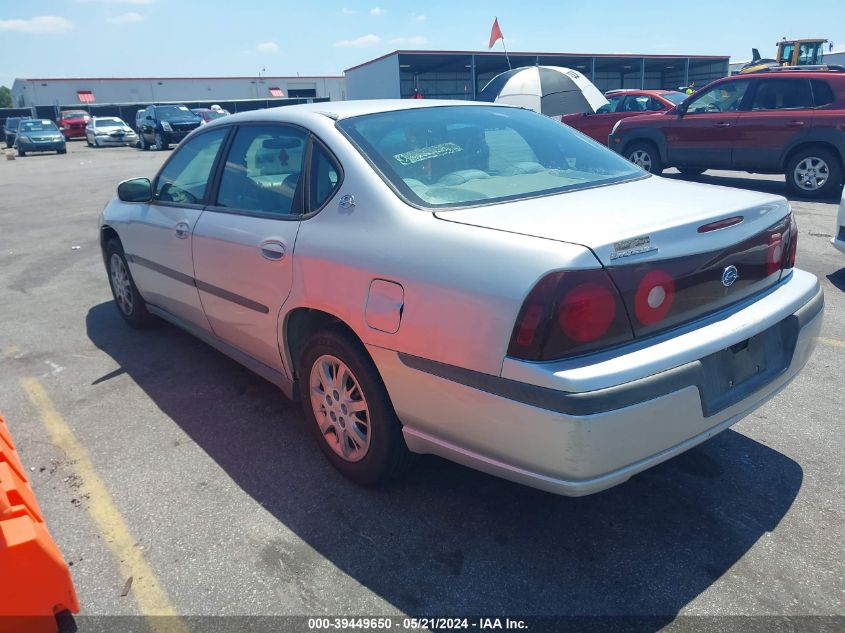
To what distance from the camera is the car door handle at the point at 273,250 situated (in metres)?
3.02

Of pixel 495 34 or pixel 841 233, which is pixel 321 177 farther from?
pixel 495 34

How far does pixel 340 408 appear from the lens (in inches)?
115

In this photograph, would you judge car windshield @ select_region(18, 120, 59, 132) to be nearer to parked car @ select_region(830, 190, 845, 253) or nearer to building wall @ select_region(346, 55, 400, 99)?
building wall @ select_region(346, 55, 400, 99)

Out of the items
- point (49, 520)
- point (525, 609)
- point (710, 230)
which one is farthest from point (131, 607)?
point (710, 230)

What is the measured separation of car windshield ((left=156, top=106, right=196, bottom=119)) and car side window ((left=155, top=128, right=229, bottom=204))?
27103mm

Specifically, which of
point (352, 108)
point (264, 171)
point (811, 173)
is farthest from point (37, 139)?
point (352, 108)

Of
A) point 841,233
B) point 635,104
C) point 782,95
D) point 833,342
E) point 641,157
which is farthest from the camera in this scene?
point 635,104

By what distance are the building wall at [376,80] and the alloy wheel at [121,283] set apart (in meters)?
30.4

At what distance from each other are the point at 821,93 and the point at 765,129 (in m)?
0.82

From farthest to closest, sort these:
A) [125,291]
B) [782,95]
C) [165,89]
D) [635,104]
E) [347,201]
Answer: [165,89], [635,104], [782,95], [125,291], [347,201]

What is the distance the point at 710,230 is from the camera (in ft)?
7.66

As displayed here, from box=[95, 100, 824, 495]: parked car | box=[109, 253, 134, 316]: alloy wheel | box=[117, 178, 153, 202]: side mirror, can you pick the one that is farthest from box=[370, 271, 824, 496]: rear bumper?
box=[109, 253, 134, 316]: alloy wheel

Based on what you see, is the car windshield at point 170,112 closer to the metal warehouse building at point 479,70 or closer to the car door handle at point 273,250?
the metal warehouse building at point 479,70

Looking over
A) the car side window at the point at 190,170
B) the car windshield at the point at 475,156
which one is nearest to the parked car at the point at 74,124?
the car side window at the point at 190,170
